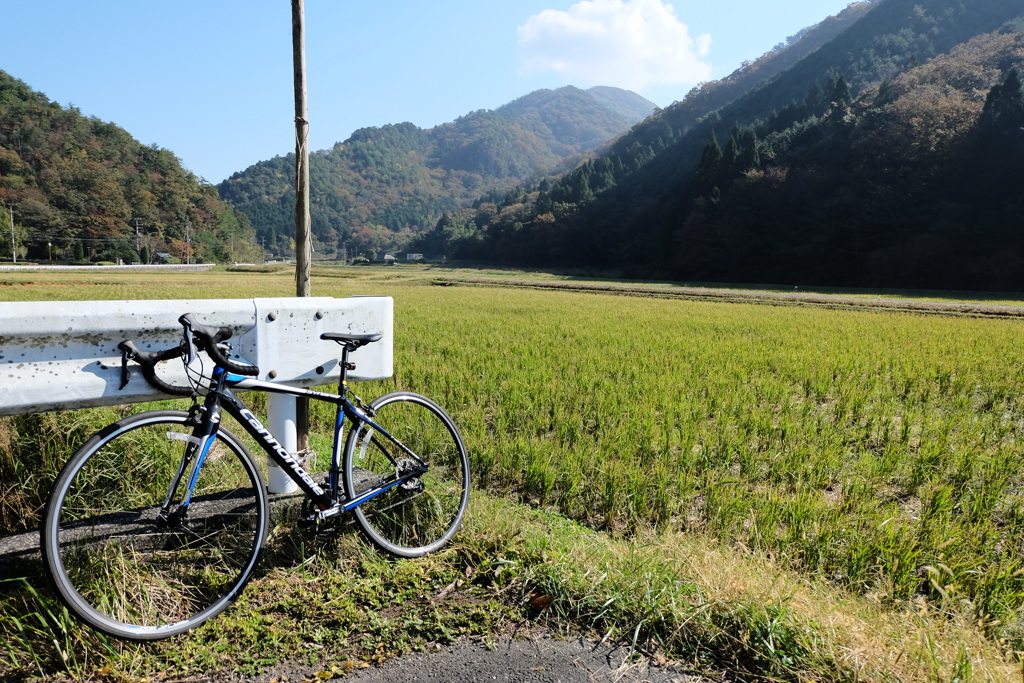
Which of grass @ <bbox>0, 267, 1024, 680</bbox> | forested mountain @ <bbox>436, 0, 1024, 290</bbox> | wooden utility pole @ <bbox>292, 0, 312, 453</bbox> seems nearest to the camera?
grass @ <bbox>0, 267, 1024, 680</bbox>

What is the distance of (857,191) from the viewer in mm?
41969

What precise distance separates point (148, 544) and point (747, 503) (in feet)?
9.24

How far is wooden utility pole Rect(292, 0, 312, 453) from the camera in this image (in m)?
3.23

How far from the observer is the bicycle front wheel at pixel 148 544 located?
5.97 feet

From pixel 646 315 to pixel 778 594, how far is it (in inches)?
550

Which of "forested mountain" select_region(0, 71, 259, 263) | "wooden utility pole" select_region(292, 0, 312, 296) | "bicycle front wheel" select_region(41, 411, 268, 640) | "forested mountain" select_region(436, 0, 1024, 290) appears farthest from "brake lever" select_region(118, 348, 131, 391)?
"forested mountain" select_region(0, 71, 259, 263)

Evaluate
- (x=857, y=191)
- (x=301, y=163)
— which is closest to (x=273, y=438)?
(x=301, y=163)

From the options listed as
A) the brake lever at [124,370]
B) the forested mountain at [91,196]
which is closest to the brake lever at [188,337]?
the brake lever at [124,370]

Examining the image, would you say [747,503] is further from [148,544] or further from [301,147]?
[301,147]

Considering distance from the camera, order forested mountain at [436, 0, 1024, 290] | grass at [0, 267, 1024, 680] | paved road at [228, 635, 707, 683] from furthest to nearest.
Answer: forested mountain at [436, 0, 1024, 290]
grass at [0, 267, 1024, 680]
paved road at [228, 635, 707, 683]

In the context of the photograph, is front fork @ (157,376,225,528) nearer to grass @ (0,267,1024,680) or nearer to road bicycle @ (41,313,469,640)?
road bicycle @ (41,313,469,640)

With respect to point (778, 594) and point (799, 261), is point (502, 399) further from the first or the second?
point (799, 261)

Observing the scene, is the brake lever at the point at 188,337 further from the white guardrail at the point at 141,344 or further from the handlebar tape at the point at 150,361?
the white guardrail at the point at 141,344

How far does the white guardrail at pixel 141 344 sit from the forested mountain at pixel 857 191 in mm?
40323
